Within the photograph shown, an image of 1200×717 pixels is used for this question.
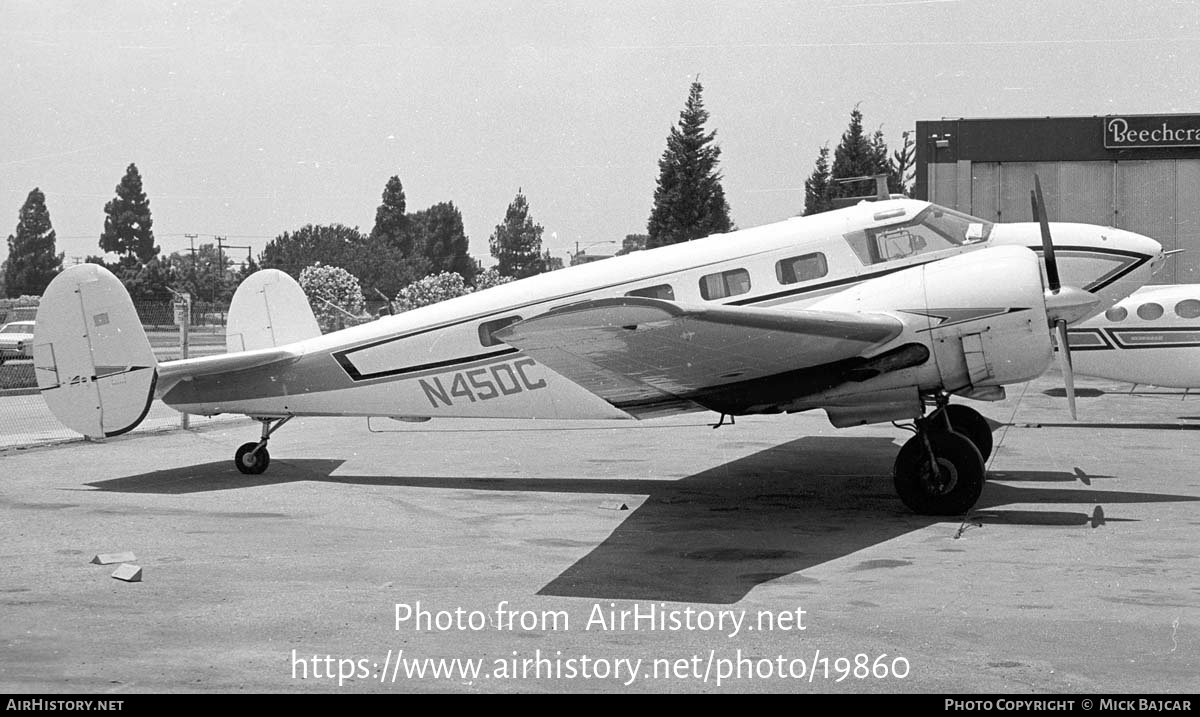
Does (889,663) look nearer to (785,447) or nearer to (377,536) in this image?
(377,536)

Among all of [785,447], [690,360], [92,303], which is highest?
[92,303]

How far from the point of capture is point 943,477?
9898mm

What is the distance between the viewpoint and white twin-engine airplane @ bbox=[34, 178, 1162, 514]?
903 cm

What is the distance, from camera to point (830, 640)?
238 inches

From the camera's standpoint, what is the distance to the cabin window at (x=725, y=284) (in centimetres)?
1099

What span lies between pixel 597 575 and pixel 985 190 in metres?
33.9

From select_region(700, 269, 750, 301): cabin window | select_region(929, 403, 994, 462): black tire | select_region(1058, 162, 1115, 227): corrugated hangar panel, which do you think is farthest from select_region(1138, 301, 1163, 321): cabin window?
select_region(1058, 162, 1115, 227): corrugated hangar panel

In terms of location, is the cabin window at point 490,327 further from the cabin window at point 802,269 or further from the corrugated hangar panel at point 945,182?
the corrugated hangar panel at point 945,182

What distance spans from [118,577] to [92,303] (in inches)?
210

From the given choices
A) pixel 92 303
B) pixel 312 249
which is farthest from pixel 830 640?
pixel 312 249

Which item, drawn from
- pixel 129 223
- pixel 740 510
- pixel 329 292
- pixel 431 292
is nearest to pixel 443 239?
pixel 129 223

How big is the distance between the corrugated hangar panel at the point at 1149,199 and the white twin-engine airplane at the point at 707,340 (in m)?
30.2

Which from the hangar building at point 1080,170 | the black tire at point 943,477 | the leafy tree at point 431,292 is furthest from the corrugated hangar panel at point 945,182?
the black tire at point 943,477

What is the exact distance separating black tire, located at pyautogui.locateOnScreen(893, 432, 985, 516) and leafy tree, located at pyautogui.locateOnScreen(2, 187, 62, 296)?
9235 cm
